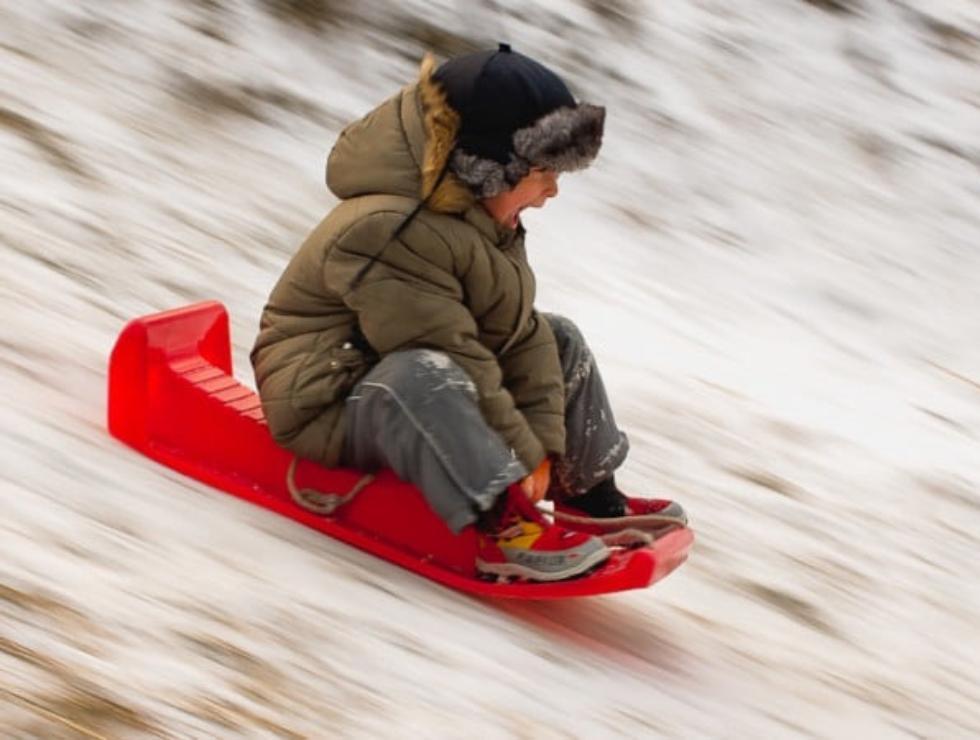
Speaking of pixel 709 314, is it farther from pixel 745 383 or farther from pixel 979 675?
pixel 979 675

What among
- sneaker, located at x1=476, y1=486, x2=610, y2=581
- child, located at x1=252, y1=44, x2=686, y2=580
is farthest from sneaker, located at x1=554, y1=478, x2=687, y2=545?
sneaker, located at x1=476, y1=486, x2=610, y2=581

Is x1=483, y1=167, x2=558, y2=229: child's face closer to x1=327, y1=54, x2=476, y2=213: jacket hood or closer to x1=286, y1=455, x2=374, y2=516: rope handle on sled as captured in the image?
x1=327, y1=54, x2=476, y2=213: jacket hood

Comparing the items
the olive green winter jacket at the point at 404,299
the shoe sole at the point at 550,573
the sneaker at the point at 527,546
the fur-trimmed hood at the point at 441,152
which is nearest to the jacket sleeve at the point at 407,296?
Answer: the olive green winter jacket at the point at 404,299

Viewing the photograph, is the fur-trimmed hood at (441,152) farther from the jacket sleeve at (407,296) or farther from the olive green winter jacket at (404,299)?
the jacket sleeve at (407,296)

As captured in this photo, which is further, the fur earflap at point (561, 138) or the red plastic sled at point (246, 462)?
the red plastic sled at point (246, 462)

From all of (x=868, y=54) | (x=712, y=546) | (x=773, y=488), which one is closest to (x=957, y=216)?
(x=868, y=54)

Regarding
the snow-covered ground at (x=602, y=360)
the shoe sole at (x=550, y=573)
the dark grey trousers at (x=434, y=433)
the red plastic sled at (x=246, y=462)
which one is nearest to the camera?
the snow-covered ground at (x=602, y=360)

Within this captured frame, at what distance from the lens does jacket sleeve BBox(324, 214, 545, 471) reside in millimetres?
3811

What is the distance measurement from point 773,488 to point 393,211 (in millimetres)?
1964

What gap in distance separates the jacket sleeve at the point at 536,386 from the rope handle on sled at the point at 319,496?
354 mm

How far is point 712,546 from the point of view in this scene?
4.85 m

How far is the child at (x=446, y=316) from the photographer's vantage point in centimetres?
381

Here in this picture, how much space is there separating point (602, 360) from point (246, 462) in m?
2.08

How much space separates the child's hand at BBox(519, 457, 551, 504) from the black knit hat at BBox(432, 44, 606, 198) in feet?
1.95
